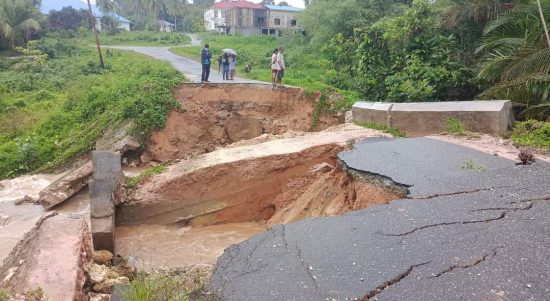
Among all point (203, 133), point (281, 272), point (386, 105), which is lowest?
point (203, 133)

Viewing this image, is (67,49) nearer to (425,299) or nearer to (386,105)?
(386,105)

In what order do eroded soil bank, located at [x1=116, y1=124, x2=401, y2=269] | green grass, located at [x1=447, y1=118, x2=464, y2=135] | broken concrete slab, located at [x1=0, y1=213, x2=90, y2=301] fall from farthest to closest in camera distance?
green grass, located at [x1=447, y1=118, x2=464, y2=135] < eroded soil bank, located at [x1=116, y1=124, x2=401, y2=269] < broken concrete slab, located at [x1=0, y1=213, x2=90, y2=301]

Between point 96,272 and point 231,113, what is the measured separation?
37.3 ft

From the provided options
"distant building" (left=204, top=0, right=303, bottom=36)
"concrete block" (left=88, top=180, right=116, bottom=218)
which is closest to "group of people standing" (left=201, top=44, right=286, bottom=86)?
"concrete block" (left=88, top=180, right=116, bottom=218)

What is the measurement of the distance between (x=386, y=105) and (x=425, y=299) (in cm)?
754

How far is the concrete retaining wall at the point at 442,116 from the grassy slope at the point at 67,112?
777 centimetres

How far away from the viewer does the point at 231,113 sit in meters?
16.1

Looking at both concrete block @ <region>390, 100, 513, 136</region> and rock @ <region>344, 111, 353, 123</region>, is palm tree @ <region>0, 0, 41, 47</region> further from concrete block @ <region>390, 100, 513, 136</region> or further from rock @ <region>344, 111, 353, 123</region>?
concrete block @ <region>390, 100, 513, 136</region>

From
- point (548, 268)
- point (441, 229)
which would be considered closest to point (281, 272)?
point (441, 229)

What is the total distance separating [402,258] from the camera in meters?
3.94

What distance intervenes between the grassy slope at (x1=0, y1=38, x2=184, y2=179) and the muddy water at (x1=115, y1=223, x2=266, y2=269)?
6.23m

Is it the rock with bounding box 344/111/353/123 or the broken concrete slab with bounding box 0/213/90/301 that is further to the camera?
the rock with bounding box 344/111/353/123

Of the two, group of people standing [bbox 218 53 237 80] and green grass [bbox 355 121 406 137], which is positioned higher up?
group of people standing [bbox 218 53 237 80]

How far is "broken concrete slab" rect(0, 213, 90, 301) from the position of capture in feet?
13.7
